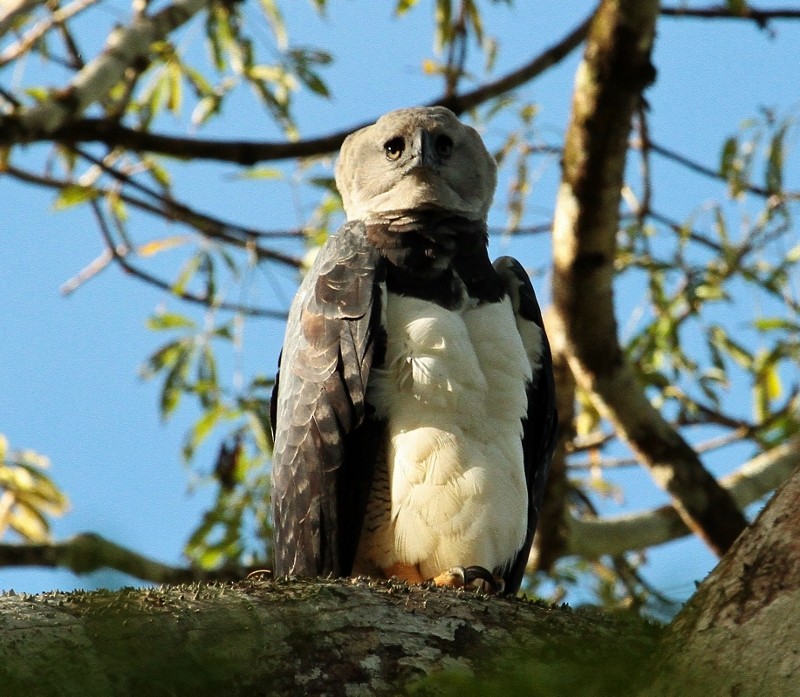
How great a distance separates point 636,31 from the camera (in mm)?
4770

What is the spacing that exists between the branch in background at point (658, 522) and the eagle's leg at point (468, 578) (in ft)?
9.05

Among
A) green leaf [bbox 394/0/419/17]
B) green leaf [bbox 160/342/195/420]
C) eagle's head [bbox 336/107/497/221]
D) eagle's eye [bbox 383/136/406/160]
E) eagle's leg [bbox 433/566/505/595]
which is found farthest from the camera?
green leaf [bbox 160/342/195/420]

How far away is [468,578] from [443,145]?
6.27ft

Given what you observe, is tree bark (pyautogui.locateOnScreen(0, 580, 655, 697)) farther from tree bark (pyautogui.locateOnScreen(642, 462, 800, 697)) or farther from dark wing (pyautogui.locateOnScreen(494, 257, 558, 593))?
dark wing (pyautogui.locateOnScreen(494, 257, 558, 593))

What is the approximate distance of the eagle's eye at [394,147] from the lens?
453 centimetres

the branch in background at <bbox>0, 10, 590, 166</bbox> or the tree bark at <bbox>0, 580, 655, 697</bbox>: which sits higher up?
the branch in background at <bbox>0, 10, 590, 166</bbox>

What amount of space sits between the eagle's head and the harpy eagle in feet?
0.67

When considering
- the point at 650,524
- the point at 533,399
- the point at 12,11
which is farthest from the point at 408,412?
the point at 650,524

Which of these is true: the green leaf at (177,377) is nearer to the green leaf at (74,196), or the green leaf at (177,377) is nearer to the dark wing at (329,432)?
the green leaf at (74,196)

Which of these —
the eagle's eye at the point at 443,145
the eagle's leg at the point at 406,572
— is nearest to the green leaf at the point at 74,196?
the eagle's eye at the point at 443,145

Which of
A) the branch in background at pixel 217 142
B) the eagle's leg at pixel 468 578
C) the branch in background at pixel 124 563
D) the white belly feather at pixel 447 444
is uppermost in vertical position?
the branch in background at pixel 217 142

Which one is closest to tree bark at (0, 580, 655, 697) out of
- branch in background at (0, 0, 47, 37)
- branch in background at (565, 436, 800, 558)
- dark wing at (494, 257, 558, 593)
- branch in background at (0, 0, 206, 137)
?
dark wing at (494, 257, 558, 593)

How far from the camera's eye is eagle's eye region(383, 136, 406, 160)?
14.9 feet

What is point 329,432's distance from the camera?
359 centimetres
